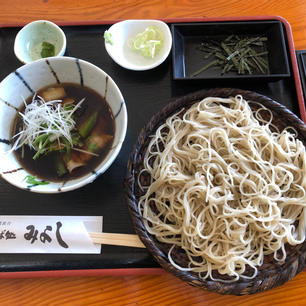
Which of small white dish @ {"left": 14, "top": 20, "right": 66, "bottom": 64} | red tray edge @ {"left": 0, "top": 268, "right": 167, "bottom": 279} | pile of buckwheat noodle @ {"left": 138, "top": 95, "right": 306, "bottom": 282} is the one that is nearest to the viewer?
pile of buckwheat noodle @ {"left": 138, "top": 95, "right": 306, "bottom": 282}

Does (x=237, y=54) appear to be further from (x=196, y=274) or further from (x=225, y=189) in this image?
(x=196, y=274)

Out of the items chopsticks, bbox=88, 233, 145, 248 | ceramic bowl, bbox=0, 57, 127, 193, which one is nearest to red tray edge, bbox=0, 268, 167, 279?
chopsticks, bbox=88, 233, 145, 248

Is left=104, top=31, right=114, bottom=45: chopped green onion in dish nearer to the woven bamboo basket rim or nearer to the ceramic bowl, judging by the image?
the ceramic bowl

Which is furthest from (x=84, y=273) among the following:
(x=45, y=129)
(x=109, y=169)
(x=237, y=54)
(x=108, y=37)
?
(x=237, y=54)

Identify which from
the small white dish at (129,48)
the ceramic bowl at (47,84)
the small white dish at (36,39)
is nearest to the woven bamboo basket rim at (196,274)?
the ceramic bowl at (47,84)

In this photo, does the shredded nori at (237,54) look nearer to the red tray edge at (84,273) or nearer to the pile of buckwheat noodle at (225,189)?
the pile of buckwheat noodle at (225,189)

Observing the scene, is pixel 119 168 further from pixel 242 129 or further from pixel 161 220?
pixel 242 129
